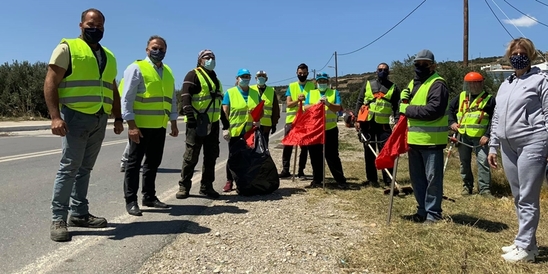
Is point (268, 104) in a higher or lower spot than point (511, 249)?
higher

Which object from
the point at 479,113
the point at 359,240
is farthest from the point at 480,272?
the point at 479,113

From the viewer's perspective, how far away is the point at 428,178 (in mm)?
4898

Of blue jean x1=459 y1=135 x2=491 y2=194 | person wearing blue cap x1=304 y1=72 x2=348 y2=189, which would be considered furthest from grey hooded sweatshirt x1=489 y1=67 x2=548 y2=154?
person wearing blue cap x1=304 y1=72 x2=348 y2=189

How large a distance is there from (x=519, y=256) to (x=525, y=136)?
3.27 feet

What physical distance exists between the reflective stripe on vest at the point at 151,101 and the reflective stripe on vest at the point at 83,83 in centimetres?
77

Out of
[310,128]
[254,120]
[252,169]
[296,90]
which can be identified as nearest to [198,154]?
[252,169]

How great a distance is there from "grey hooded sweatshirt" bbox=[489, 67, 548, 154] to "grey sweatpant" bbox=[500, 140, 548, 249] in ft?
0.22

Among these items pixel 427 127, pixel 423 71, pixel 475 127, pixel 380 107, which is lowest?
pixel 475 127

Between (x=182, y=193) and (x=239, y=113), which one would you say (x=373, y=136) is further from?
(x=182, y=193)

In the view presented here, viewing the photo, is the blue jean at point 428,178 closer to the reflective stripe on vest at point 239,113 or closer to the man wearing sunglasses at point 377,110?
the man wearing sunglasses at point 377,110

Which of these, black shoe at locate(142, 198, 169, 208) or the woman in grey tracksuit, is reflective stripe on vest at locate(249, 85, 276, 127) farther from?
the woman in grey tracksuit

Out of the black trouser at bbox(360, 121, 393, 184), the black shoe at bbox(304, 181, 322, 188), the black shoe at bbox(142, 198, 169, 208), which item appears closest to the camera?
the black shoe at bbox(142, 198, 169, 208)

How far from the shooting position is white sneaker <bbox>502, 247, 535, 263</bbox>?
12.2ft

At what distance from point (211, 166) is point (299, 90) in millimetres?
2466
